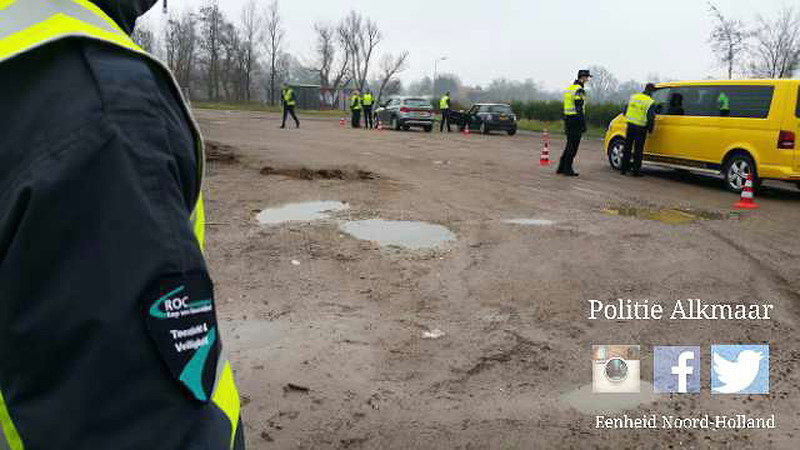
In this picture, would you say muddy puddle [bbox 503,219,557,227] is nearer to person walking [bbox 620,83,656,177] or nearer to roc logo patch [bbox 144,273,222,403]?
person walking [bbox 620,83,656,177]

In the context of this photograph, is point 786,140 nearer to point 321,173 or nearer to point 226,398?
point 321,173

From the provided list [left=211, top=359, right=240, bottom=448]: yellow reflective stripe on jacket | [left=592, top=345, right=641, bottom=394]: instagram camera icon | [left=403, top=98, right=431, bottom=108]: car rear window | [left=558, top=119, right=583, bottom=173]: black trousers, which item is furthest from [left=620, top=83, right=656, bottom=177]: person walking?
[left=403, top=98, right=431, bottom=108]: car rear window

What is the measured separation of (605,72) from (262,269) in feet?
187

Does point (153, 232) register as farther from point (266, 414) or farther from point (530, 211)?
point (530, 211)

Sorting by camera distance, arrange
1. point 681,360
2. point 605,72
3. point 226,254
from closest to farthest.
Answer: point 681,360 → point 226,254 → point 605,72

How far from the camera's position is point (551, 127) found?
35938mm

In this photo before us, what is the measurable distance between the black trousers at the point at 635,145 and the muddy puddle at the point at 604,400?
417 inches

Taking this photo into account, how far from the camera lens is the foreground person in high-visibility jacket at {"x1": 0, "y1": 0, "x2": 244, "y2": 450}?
87 centimetres

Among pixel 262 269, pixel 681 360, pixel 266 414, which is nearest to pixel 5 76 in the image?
pixel 266 414

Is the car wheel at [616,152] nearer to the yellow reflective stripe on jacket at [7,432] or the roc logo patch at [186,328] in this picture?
the roc logo patch at [186,328]

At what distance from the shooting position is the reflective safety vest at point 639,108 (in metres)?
13.2

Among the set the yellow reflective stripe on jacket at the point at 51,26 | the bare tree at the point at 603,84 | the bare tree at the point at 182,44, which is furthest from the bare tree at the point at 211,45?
the yellow reflective stripe on jacket at the point at 51,26

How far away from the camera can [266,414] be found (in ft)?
11.3

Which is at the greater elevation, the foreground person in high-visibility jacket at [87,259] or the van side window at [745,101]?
the van side window at [745,101]
